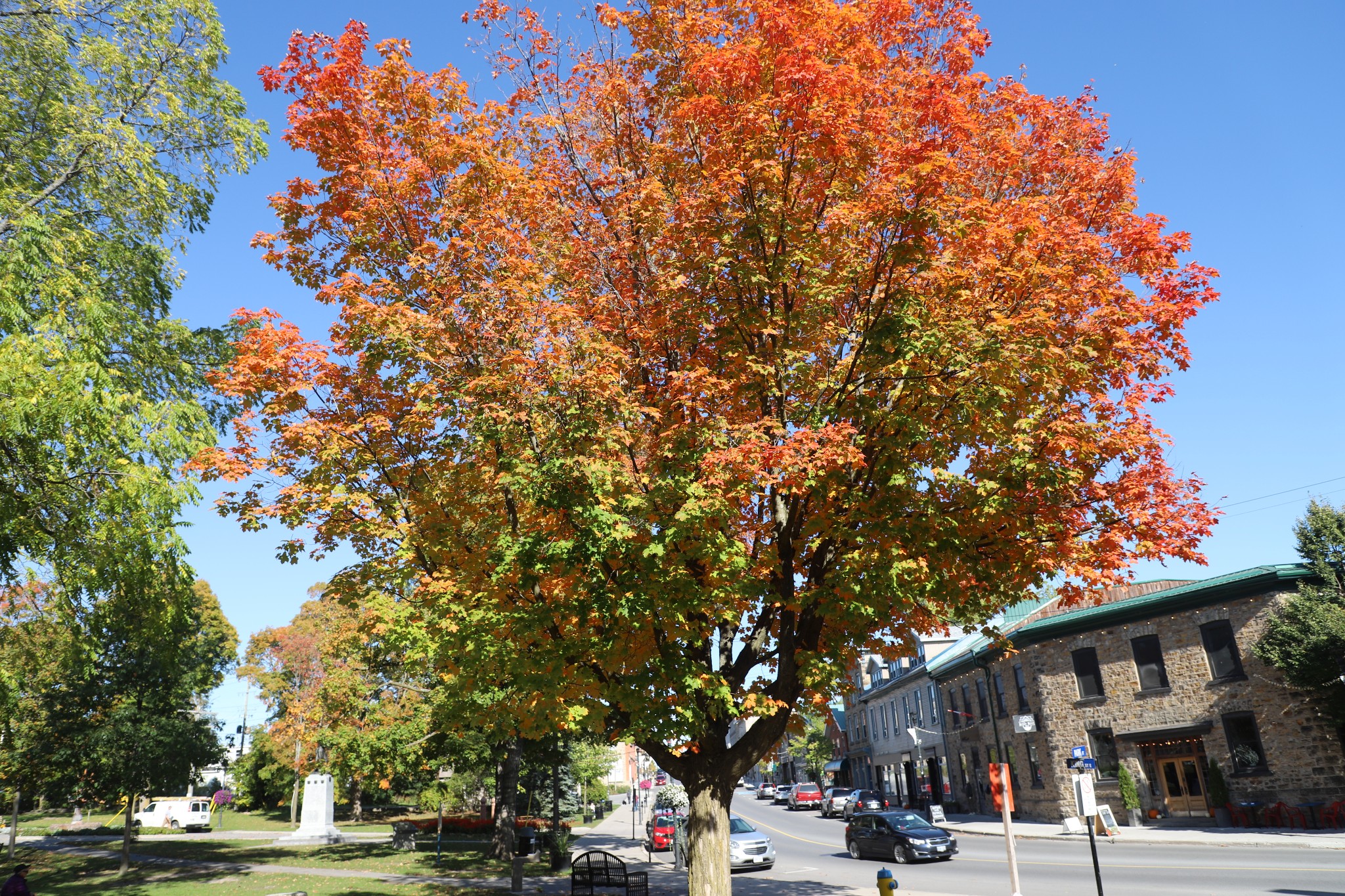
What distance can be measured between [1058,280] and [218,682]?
4666 cm

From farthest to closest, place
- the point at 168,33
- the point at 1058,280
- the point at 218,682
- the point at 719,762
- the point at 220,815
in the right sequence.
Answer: the point at 220,815 < the point at 218,682 < the point at 168,33 < the point at 719,762 < the point at 1058,280

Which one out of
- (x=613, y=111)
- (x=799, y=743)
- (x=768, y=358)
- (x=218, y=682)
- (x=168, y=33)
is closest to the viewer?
(x=768, y=358)

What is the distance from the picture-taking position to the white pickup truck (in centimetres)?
4631

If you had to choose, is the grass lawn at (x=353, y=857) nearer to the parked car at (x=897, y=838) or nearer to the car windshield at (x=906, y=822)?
the parked car at (x=897, y=838)

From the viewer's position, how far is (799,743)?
9419cm

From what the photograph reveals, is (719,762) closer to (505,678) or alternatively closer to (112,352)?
(505,678)

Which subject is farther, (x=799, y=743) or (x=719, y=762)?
(x=799, y=743)

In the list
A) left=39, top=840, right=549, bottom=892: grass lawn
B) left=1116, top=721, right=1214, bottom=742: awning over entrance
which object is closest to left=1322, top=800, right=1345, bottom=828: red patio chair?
left=1116, top=721, right=1214, bottom=742: awning over entrance

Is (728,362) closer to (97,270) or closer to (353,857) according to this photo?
(97,270)

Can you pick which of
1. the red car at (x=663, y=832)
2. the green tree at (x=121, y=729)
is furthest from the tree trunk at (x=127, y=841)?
the red car at (x=663, y=832)

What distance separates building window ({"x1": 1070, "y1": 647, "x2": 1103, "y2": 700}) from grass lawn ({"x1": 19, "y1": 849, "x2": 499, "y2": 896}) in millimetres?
25200

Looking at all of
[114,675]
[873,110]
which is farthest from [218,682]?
[873,110]

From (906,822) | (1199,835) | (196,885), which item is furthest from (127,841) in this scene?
(1199,835)

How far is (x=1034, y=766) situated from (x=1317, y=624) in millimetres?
13534
